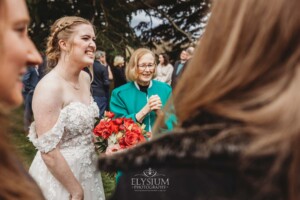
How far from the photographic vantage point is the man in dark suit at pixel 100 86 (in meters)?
10.3

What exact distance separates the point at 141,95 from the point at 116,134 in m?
0.92

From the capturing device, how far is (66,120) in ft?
13.6

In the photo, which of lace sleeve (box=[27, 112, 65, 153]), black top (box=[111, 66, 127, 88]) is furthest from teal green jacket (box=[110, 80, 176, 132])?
black top (box=[111, 66, 127, 88])

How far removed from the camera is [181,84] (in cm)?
165

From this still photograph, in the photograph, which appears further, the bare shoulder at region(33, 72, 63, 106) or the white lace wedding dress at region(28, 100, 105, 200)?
the white lace wedding dress at region(28, 100, 105, 200)

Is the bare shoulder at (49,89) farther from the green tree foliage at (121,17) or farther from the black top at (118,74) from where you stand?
the black top at (118,74)

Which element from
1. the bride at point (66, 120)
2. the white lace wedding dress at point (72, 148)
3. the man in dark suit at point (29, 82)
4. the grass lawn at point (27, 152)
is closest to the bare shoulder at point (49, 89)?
the bride at point (66, 120)

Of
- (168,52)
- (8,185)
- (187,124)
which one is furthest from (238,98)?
(168,52)

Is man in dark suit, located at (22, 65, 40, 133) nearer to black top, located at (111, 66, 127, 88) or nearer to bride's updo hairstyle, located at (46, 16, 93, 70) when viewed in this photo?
black top, located at (111, 66, 127, 88)

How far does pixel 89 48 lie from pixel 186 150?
121 inches

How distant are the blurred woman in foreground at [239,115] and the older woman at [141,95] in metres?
4.15

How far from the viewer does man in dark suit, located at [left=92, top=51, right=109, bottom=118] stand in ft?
33.8

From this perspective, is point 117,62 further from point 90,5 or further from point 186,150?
point 186,150

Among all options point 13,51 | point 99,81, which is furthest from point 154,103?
point 99,81
